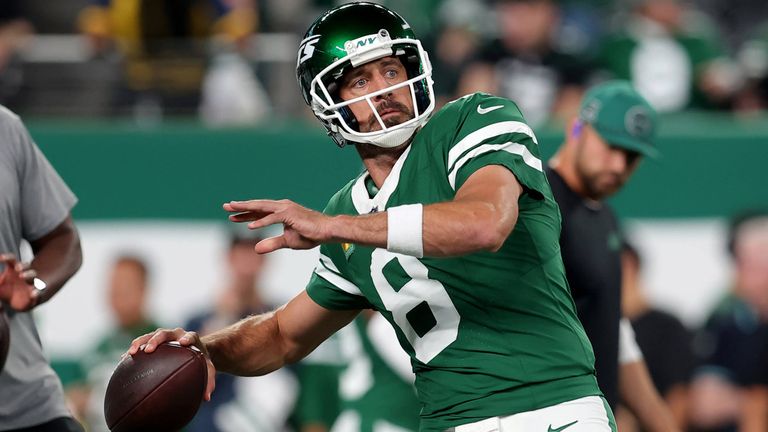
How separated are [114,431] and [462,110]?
4.41 ft

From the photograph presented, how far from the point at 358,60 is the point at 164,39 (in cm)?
525

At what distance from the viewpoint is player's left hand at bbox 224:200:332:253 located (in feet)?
10.1

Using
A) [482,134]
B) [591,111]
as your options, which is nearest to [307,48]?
[482,134]

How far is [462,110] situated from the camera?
3.59 meters

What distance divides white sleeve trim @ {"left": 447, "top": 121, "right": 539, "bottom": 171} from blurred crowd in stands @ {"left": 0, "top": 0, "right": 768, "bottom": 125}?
15.6 feet

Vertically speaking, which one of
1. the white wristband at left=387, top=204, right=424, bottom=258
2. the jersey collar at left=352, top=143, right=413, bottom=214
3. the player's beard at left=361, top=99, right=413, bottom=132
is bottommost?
the jersey collar at left=352, top=143, right=413, bottom=214

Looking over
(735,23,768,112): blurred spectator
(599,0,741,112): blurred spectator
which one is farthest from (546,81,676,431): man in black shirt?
(735,23,768,112): blurred spectator

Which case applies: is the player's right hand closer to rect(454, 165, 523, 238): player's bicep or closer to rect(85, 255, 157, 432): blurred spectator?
rect(454, 165, 523, 238): player's bicep

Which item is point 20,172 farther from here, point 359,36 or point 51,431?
point 359,36

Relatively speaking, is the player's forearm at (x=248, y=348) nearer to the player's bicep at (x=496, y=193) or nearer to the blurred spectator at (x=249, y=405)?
the player's bicep at (x=496, y=193)

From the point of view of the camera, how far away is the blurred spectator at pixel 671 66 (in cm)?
884

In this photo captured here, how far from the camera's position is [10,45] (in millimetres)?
8516

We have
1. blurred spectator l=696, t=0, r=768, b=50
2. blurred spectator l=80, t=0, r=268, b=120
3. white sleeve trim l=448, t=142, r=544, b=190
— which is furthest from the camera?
blurred spectator l=696, t=0, r=768, b=50

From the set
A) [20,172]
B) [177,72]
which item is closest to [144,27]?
[177,72]
